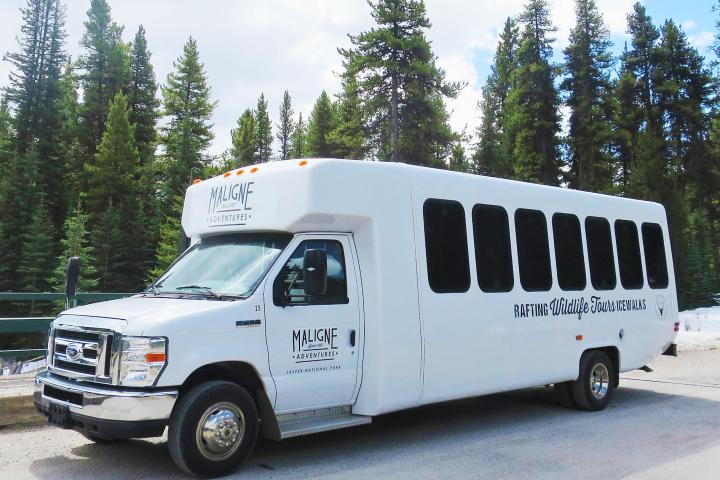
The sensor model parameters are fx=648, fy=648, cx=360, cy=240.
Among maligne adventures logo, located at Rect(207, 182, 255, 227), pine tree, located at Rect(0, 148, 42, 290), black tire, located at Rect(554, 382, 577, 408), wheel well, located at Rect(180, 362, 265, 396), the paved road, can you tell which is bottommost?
the paved road

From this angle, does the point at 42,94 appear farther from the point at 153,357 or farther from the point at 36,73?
the point at 153,357

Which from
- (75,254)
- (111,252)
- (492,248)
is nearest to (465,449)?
(492,248)

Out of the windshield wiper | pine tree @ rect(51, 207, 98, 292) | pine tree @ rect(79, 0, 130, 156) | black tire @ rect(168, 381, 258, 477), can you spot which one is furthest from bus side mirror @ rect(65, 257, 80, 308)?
pine tree @ rect(79, 0, 130, 156)

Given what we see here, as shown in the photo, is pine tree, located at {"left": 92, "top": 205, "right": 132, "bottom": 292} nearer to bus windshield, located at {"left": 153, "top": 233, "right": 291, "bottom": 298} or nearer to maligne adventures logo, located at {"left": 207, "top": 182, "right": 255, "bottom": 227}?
maligne adventures logo, located at {"left": 207, "top": 182, "right": 255, "bottom": 227}

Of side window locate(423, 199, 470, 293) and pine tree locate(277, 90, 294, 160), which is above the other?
pine tree locate(277, 90, 294, 160)

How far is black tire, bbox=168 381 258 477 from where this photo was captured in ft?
17.5

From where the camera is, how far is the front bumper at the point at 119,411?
203 inches

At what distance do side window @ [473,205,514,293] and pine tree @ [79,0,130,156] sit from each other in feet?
197

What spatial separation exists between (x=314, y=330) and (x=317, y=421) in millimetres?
889

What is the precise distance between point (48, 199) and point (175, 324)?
2269 inches

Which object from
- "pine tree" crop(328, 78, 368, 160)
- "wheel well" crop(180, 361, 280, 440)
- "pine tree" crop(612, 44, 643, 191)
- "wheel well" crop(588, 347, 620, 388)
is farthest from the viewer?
"pine tree" crop(612, 44, 643, 191)

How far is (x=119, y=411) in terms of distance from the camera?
5152 mm

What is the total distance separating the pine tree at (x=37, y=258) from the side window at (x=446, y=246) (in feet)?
155

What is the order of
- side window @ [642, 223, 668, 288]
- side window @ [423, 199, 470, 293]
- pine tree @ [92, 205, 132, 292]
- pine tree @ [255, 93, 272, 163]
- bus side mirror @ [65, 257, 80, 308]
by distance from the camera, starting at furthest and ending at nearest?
pine tree @ [255, 93, 272, 163] → pine tree @ [92, 205, 132, 292] → side window @ [642, 223, 668, 288] → bus side mirror @ [65, 257, 80, 308] → side window @ [423, 199, 470, 293]
